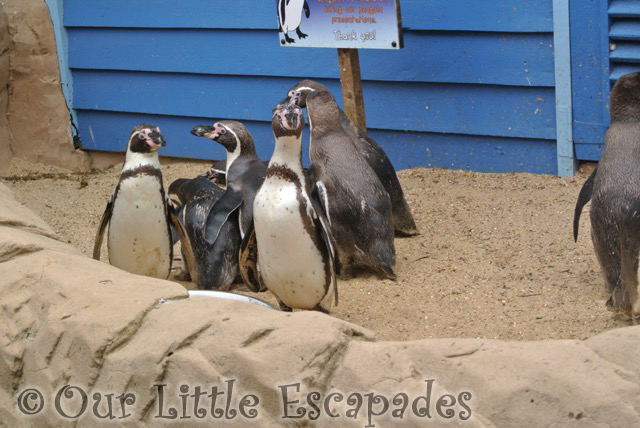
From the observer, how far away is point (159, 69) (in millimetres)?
7996

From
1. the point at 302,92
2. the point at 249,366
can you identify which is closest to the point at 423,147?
the point at 302,92

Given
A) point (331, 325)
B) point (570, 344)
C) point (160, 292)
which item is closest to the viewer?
point (570, 344)

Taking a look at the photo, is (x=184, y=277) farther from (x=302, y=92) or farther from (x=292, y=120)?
(x=292, y=120)

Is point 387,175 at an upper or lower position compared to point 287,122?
lower

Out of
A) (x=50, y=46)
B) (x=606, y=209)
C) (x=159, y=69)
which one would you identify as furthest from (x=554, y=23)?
(x=50, y=46)

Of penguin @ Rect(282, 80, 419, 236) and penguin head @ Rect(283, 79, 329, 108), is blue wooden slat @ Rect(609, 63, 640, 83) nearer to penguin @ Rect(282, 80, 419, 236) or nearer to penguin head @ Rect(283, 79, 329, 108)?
penguin @ Rect(282, 80, 419, 236)

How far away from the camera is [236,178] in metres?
5.54

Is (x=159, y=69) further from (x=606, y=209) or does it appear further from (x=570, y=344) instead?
(x=570, y=344)

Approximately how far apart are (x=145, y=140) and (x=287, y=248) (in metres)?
1.13

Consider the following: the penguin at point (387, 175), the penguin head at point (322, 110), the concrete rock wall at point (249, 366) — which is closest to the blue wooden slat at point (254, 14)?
the penguin at point (387, 175)

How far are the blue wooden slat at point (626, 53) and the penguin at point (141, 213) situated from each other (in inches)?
109

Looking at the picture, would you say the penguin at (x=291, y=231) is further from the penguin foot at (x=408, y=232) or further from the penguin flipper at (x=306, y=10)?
the penguin flipper at (x=306, y=10)

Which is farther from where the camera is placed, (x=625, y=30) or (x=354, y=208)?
(x=625, y=30)

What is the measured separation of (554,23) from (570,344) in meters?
3.90
